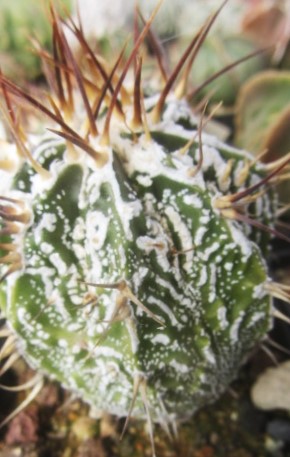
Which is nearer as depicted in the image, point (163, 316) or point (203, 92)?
point (163, 316)

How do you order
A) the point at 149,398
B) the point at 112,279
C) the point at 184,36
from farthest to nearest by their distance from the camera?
1. the point at 184,36
2. the point at 149,398
3. the point at 112,279

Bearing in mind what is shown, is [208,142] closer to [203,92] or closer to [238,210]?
[238,210]

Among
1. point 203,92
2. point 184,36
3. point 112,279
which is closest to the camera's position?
point 112,279

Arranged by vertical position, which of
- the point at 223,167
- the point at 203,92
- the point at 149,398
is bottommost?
the point at 149,398

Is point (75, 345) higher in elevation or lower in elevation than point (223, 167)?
lower

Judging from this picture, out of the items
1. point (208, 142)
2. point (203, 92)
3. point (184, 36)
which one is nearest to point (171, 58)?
point (184, 36)
